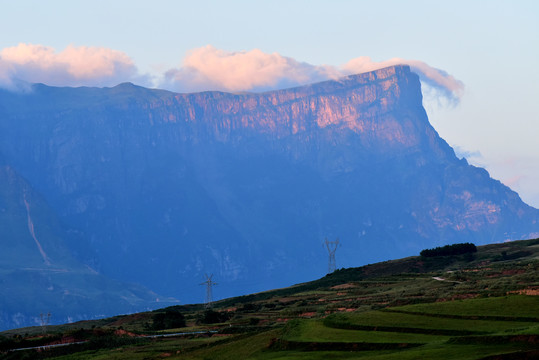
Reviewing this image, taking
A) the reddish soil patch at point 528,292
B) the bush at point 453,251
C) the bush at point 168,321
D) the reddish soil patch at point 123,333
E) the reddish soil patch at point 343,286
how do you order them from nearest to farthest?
the reddish soil patch at point 528,292
the reddish soil patch at point 123,333
the bush at point 168,321
the reddish soil patch at point 343,286
the bush at point 453,251

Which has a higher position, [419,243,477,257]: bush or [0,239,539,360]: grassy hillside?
[419,243,477,257]: bush

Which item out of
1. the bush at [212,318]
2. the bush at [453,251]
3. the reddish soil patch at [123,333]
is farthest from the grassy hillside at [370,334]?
the bush at [453,251]

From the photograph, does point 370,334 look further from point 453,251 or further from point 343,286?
point 453,251

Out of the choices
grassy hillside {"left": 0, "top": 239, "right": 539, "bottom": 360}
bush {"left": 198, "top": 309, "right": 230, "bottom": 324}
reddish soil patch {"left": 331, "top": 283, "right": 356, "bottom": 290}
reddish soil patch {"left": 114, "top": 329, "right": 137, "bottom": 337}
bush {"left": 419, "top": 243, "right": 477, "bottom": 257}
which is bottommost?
grassy hillside {"left": 0, "top": 239, "right": 539, "bottom": 360}

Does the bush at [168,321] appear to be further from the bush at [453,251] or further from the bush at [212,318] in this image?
the bush at [453,251]

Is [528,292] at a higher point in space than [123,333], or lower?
lower

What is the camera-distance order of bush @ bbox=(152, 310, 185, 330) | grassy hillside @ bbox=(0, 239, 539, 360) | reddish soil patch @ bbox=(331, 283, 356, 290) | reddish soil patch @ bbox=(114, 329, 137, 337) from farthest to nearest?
reddish soil patch @ bbox=(331, 283, 356, 290)
bush @ bbox=(152, 310, 185, 330)
reddish soil patch @ bbox=(114, 329, 137, 337)
grassy hillside @ bbox=(0, 239, 539, 360)

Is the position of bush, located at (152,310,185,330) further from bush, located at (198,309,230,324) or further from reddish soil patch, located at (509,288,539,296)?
reddish soil patch, located at (509,288,539,296)

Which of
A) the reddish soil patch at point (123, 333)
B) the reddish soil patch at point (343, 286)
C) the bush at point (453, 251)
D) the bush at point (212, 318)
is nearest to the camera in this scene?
the reddish soil patch at point (123, 333)

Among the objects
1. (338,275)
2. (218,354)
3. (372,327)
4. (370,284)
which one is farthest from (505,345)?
(338,275)

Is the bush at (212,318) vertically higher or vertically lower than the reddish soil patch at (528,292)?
higher

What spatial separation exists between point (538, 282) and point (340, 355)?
41357mm

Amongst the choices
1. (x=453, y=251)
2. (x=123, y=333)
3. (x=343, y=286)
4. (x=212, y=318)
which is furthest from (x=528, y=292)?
(x=453, y=251)

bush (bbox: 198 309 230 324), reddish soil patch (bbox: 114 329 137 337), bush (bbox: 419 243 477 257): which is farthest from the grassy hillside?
bush (bbox: 419 243 477 257)
